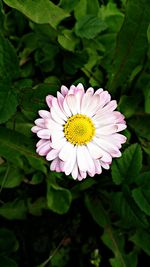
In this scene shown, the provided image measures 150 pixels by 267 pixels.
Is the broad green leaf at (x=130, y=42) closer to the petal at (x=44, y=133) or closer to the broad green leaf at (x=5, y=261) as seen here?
the petal at (x=44, y=133)

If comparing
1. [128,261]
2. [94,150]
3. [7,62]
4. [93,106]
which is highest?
[7,62]

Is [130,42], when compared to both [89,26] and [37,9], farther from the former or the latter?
[37,9]

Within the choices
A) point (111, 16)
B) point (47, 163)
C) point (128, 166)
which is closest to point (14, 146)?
point (47, 163)

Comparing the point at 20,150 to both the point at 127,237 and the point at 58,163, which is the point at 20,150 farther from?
the point at 127,237

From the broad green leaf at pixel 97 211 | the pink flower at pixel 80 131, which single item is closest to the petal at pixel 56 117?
the pink flower at pixel 80 131

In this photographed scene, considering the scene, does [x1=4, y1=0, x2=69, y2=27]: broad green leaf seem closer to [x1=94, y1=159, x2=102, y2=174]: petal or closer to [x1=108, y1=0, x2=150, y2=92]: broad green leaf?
[x1=108, y1=0, x2=150, y2=92]: broad green leaf

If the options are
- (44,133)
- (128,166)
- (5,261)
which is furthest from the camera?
(5,261)

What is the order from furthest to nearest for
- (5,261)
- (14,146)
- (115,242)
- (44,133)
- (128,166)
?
1. (115,242)
2. (5,261)
3. (128,166)
4. (14,146)
5. (44,133)
